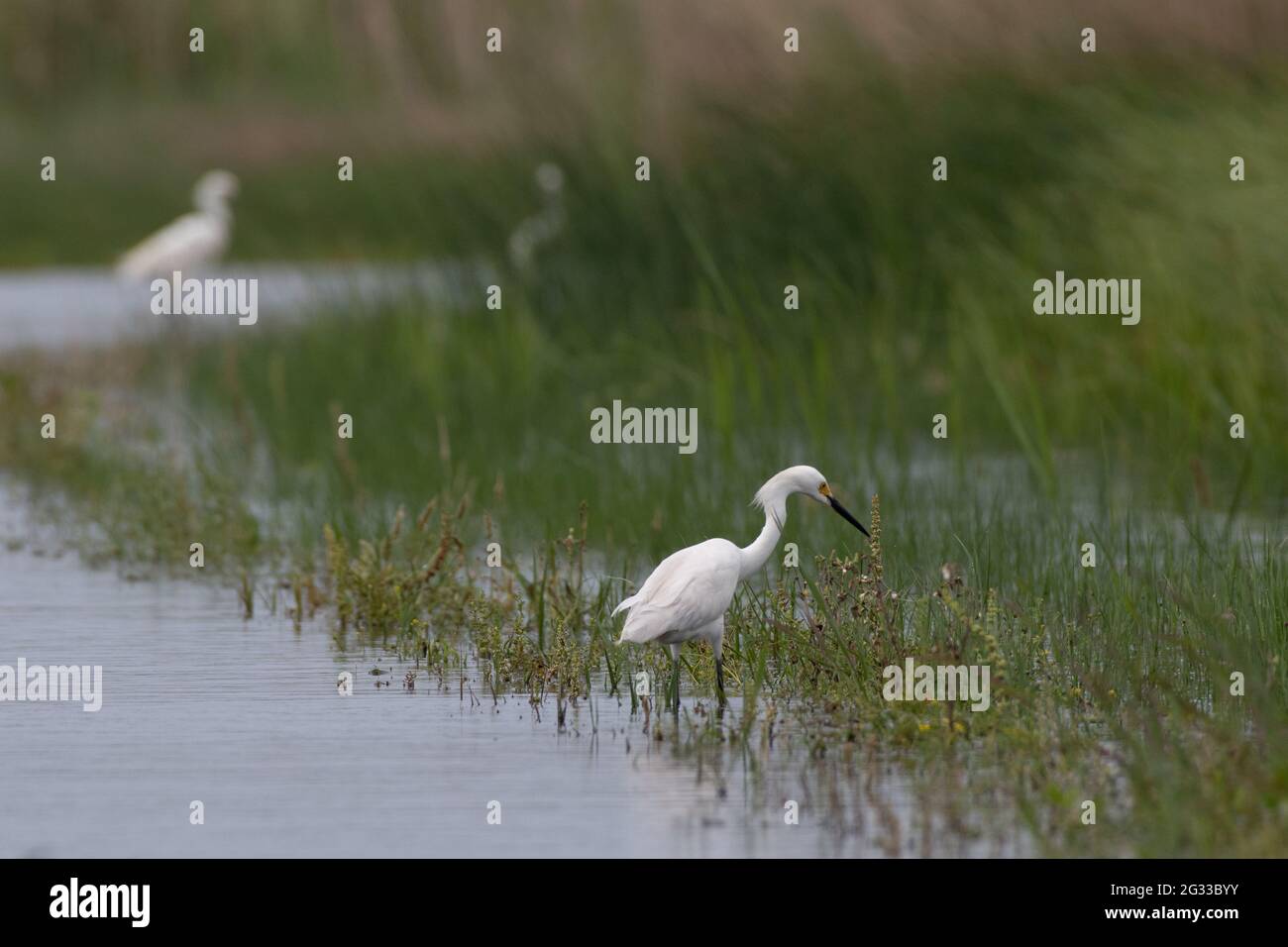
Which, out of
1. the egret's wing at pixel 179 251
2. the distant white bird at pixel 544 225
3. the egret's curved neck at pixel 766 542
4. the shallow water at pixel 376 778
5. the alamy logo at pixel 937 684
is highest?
the egret's wing at pixel 179 251

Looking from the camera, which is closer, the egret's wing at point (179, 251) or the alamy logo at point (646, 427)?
the alamy logo at point (646, 427)

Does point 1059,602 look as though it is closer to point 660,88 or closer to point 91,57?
point 660,88

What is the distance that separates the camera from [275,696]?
9477 mm

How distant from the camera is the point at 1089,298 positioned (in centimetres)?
1483

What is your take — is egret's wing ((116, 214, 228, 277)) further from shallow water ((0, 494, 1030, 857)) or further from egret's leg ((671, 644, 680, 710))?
egret's leg ((671, 644, 680, 710))

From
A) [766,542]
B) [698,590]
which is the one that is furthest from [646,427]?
[698,590]

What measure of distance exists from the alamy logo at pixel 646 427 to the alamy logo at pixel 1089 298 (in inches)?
88.3

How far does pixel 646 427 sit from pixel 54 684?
4.98 m

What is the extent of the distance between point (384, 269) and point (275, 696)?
37.7ft

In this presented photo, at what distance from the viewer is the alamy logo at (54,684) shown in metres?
9.52

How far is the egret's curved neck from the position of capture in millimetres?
8961
